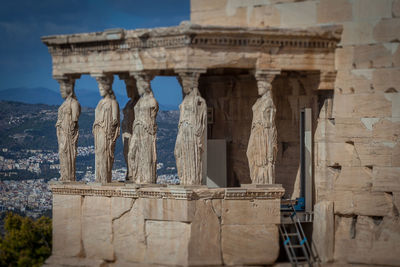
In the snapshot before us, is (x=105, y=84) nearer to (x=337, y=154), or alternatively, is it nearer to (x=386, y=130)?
(x=337, y=154)

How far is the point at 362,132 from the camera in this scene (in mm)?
20484

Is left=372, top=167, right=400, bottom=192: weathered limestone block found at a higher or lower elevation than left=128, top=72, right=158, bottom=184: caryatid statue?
lower

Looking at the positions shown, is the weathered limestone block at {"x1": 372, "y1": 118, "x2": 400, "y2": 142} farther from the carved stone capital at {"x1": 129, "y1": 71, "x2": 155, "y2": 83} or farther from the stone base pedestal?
the carved stone capital at {"x1": 129, "y1": 71, "x2": 155, "y2": 83}

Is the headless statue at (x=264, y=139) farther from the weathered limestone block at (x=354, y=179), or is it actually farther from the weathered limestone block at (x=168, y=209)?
the weathered limestone block at (x=168, y=209)

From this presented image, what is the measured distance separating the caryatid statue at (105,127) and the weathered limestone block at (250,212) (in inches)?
106

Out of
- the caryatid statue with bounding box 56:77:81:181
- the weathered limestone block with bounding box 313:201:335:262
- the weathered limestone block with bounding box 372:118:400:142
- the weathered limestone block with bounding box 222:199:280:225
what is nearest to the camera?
the weathered limestone block with bounding box 222:199:280:225

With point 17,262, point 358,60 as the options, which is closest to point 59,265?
point 17,262

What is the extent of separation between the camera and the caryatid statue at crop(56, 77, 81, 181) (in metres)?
21.7

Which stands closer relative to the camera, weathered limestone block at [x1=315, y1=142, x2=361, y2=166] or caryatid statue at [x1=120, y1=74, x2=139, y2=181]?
weathered limestone block at [x1=315, y1=142, x2=361, y2=166]

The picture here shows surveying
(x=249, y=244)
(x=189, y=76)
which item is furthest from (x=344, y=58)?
(x=249, y=244)

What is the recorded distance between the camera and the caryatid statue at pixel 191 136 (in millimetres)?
19766

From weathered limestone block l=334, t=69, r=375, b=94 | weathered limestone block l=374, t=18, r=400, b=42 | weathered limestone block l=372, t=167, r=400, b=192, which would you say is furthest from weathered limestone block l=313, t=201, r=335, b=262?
weathered limestone block l=374, t=18, r=400, b=42

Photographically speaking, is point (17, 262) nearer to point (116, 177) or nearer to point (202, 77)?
point (202, 77)

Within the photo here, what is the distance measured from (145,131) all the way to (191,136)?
39.8 inches
